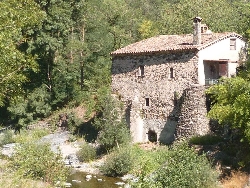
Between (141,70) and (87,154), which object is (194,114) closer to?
(141,70)

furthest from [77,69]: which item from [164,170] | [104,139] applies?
[164,170]

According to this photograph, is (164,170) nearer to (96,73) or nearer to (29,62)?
(29,62)

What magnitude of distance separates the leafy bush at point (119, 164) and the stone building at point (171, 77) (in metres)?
4.95

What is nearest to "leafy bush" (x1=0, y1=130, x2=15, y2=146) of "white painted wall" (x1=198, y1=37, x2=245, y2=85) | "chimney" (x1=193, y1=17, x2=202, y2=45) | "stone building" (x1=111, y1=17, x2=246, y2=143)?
"stone building" (x1=111, y1=17, x2=246, y2=143)

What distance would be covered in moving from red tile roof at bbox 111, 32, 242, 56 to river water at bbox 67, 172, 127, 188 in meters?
10.9

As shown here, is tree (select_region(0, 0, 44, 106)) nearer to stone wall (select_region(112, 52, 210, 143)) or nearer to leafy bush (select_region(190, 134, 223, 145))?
leafy bush (select_region(190, 134, 223, 145))

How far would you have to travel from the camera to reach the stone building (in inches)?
1168

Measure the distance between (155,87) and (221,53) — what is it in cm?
575

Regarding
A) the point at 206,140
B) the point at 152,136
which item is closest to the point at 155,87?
the point at 152,136

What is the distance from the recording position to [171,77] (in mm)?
31969

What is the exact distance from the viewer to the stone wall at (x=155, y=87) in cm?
3128

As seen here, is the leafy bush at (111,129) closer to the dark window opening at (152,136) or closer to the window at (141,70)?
the dark window opening at (152,136)

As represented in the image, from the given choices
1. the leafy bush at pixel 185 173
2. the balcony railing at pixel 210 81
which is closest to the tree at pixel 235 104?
the leafy bush at pixel 185 173

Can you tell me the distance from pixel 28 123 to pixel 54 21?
10.3 meters
